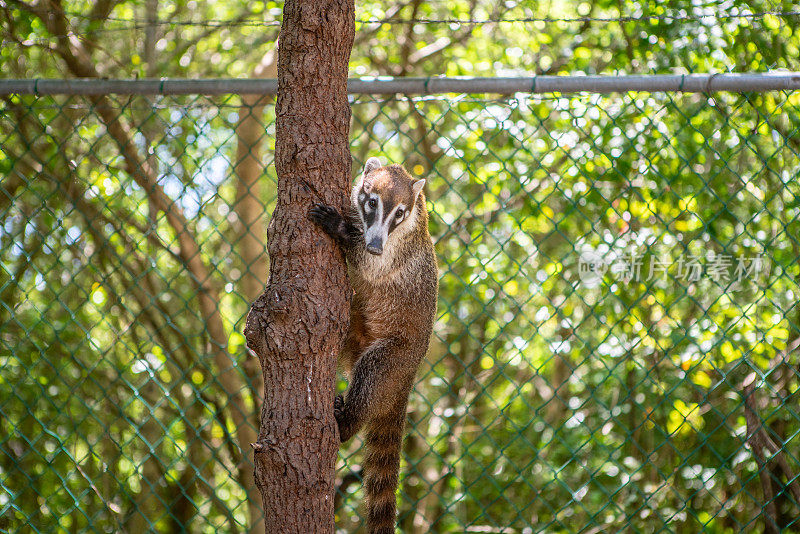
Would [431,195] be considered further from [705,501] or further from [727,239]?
[705,501]

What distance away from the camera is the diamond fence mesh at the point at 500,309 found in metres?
3.76

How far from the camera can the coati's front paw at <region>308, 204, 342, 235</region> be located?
234 cm

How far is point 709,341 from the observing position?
4.18m

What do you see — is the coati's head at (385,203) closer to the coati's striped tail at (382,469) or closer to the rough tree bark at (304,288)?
the rough tree bark at (304,288)

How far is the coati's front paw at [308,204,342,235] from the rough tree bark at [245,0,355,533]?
0.09 ft

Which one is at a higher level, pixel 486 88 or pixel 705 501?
pixel 486 88

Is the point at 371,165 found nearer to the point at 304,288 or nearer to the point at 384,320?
the point at 384,320

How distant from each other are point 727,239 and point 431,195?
97.7 inches

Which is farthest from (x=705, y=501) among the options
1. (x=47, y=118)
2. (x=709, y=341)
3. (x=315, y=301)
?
(x=47, y=118)

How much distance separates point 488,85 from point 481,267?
3.66 ft

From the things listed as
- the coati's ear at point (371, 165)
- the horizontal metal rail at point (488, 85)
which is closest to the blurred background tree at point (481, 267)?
the horizontal metal rail at point (488, 85)

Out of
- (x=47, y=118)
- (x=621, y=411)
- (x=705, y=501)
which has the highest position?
(x=47, y=118)

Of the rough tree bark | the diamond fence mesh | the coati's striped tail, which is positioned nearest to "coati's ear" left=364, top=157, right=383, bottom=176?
the diamond fence mesh

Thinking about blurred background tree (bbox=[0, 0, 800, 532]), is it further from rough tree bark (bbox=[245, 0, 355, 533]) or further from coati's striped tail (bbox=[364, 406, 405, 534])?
rough tree bark (bbox=[245, 0, 355, 533])
